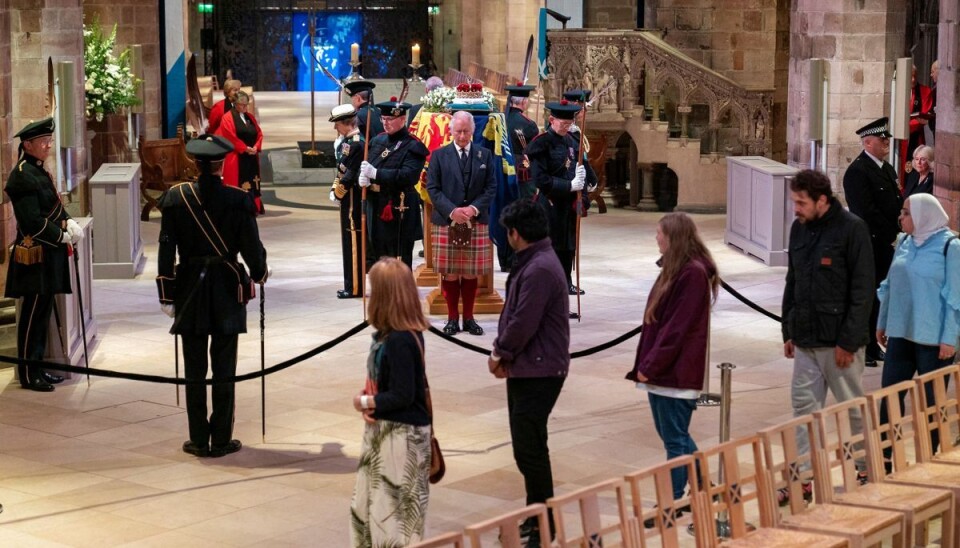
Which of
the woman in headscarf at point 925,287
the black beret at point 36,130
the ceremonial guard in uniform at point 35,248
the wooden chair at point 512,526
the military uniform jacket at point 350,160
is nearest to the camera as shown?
the wooden chair at point 512,526

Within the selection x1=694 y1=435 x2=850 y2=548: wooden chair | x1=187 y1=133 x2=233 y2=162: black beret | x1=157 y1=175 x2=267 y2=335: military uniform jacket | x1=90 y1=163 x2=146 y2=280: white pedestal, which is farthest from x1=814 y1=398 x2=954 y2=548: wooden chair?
x1=90 y1=163 x2=146 y2=280: white pedestal

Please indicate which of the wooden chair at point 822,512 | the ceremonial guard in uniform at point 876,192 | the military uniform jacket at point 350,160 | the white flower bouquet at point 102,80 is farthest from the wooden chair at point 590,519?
the white flower bouquet at point 102,80

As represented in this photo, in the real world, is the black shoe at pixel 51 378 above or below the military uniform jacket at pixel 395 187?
below

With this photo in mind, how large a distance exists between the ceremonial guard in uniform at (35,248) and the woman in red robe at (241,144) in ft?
23.7

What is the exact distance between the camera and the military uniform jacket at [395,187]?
12375 millimetres

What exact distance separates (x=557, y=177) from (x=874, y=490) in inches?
264

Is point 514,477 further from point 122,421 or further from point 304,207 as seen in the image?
point 304,207

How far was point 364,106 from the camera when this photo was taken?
13.5m

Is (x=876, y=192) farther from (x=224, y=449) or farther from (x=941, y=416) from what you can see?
(x=224, y=449)

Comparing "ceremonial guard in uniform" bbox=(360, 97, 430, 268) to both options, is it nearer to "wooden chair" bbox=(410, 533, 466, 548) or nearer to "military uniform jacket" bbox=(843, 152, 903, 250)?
"military uniform jacket" bbox=(843, 152, 903, 250)

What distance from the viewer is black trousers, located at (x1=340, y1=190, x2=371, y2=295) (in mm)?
13258

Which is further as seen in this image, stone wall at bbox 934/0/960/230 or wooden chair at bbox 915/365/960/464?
stone wall at bbox 934/0/960/230

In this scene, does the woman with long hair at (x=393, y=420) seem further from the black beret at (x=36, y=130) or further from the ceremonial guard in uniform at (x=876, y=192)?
the ceremonial guard in uniform at (x=876, y=192)

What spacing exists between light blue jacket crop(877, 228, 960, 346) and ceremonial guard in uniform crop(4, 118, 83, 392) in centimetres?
520
